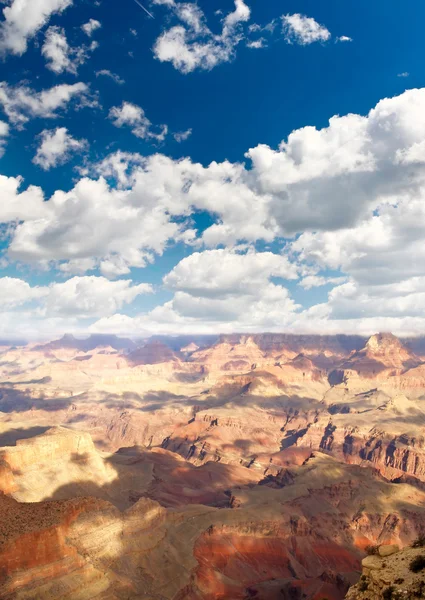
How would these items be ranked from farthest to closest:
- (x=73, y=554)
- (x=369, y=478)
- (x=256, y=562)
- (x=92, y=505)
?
(x=369, y=478) < (x=256, y=562) < (x=92, y=505) < (x=73, y=554)

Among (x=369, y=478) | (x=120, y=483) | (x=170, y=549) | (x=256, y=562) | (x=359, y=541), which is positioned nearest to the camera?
(x=170, y=549)

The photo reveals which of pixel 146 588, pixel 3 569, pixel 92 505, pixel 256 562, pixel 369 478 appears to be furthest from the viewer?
pixel 369 478

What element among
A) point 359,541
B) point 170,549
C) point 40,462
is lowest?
point 359,541

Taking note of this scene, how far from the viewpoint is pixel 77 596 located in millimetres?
67688

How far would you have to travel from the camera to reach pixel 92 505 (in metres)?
88.1

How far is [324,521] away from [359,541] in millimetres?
10295

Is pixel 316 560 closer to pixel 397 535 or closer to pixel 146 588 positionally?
pixel 397 535

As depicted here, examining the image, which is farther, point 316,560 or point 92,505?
point 316,560

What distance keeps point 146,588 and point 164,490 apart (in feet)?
245

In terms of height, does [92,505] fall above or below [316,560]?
above

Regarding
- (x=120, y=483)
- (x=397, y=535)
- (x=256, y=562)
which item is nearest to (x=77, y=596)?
(x=256, y=562)

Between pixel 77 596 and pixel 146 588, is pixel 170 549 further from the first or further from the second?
pixel 77 596

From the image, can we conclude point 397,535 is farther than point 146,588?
Yes

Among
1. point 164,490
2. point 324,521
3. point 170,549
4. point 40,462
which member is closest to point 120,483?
point 164,490
